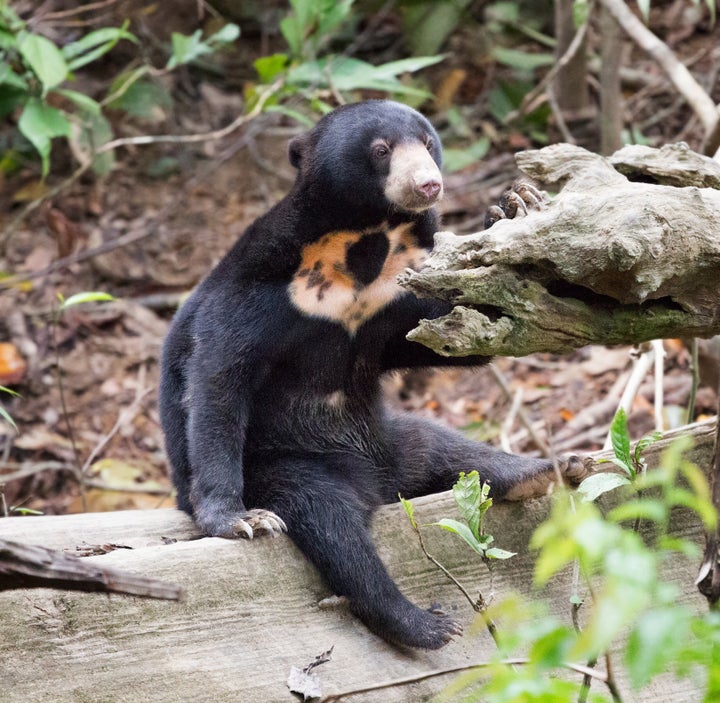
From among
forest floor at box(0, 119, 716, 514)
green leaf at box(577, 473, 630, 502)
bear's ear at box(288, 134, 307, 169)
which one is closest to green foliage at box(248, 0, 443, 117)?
bear's ear at box(288, 134, 307, 169)

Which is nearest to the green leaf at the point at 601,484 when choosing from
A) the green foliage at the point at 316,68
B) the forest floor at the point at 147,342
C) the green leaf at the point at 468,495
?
the green leaf at the point at 468,495

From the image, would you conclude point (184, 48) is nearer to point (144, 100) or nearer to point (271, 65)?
point (271, 65)

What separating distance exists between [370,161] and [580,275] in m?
1.45

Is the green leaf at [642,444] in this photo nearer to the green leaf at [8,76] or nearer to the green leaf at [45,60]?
the green leaf at [45,60]

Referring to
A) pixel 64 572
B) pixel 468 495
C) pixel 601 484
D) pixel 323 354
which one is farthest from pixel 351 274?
pixel 64 572

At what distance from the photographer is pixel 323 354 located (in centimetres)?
428

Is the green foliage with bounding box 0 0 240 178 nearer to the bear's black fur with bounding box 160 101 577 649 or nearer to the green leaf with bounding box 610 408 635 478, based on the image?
the bear's black fur with bounding box 160 101 577 649

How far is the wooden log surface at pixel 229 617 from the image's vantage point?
3.01 meters

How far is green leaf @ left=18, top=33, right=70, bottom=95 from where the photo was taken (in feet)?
19.6

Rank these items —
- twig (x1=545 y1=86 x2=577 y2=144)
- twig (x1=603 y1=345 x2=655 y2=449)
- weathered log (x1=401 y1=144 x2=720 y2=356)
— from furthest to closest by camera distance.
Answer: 1. twig (x1=545 y1=86 x2=577 y2=144)
2. twig (x1=603 y1=345 x2=655 y2=449)
3. weathered log (x1=401 y1=144 x2=720 y2=356)

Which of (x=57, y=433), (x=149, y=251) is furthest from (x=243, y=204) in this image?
(x=57, y=433)

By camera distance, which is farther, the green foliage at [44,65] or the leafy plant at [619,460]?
the green foliage at [44,65]

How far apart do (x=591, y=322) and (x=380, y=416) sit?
1.34 m

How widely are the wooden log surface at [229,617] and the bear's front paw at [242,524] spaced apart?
1.8 inches
